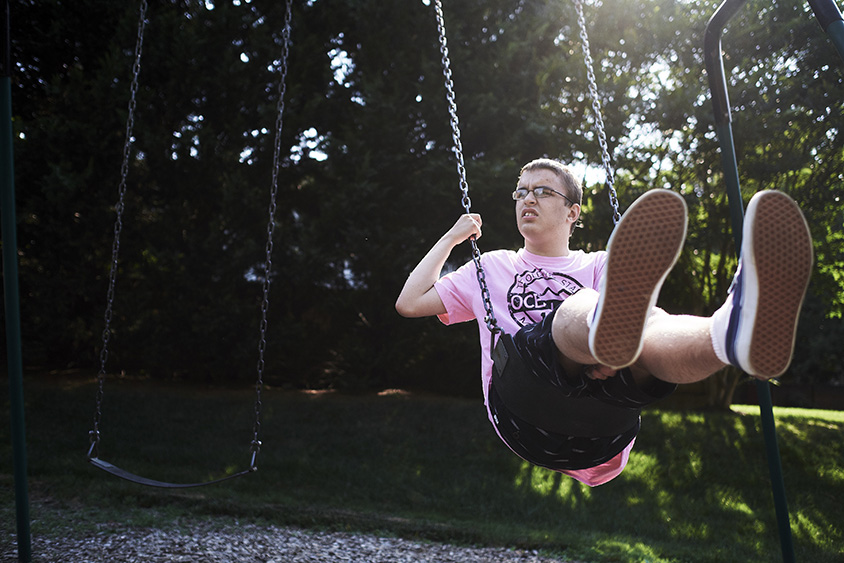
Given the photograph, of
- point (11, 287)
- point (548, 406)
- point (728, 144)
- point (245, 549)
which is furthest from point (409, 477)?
point (548, 406)

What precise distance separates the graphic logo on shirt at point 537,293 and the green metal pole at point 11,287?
2.86 meters

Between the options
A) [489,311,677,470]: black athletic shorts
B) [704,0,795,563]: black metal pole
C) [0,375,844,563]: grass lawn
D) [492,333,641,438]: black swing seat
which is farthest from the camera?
[0,375,844,563]: grass lawn

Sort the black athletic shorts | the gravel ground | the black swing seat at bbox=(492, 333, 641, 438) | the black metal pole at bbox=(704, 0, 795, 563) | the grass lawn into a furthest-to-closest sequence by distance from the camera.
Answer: the grass lawn → the gravel ground → the black metal pole at bbox=(704, 0, 795, 563) → the black swing seat at bbox=(492, 333, 641, 438) → the black athletic shorts

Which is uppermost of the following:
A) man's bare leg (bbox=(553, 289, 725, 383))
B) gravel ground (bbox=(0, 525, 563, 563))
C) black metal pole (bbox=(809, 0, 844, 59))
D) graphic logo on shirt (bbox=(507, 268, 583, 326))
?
black metal pole (bbox=(809, 0, 844, 59))

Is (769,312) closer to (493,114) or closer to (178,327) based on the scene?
(493,114)

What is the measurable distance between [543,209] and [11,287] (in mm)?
3064

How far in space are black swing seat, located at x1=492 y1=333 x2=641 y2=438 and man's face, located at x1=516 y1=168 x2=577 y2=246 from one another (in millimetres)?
544

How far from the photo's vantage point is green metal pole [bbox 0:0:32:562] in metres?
3.75

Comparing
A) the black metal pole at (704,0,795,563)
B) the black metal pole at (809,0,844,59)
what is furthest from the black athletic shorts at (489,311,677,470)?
the black metal pole at (809,0,844,59)

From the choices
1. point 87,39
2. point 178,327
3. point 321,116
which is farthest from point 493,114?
point 87,39

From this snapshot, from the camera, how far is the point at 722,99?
2941 millimetres

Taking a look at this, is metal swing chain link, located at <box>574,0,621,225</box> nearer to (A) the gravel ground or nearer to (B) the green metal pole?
(B) the green metal pole

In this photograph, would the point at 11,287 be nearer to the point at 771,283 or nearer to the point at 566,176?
the point at 566,176

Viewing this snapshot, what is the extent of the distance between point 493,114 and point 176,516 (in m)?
5.30
